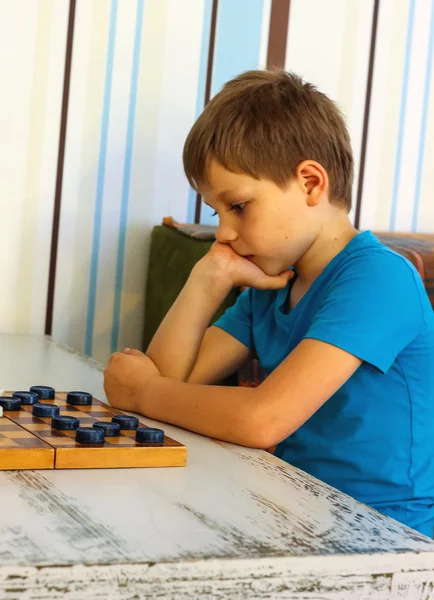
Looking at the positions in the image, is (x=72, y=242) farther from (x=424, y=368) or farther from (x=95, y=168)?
(x=424, y=368)

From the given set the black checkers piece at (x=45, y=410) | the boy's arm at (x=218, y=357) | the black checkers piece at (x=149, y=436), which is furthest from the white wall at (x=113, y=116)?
the black checkers piece at (x=149, y=436)

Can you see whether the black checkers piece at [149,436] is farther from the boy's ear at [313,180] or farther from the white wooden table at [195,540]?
the boy's ear at [313,180]

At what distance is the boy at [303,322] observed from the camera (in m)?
1.09

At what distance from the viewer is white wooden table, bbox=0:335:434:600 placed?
61 cm

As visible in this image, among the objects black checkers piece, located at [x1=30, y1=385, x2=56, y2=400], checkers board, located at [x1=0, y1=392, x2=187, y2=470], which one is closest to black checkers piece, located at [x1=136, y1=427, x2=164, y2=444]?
checkers board, located at [x1=0, y1=392, x2=187, y2=470]

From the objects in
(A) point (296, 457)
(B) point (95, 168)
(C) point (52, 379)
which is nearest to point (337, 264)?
(A) point (296, 457)

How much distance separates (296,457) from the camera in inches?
48.9

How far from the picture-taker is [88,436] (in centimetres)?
90

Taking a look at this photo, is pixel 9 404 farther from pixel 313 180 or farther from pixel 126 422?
pixel 313 180

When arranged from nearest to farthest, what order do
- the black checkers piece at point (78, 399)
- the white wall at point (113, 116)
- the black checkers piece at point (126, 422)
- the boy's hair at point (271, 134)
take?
the black checkers piece at point (126, 422) → the black checkers piece at point (78, 399) → the boy's hair at point (271, 134) → the white wall at point (113, 116)

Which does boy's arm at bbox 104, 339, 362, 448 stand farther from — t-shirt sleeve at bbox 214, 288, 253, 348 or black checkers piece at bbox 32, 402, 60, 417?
t-shirt sleeve at bbox 214, 288, 253, 348

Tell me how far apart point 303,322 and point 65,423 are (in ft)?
1.53

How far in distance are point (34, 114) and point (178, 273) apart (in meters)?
0.48

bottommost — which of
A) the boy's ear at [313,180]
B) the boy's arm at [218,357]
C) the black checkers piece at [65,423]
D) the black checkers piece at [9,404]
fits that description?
the boy's arm at [218,357]
